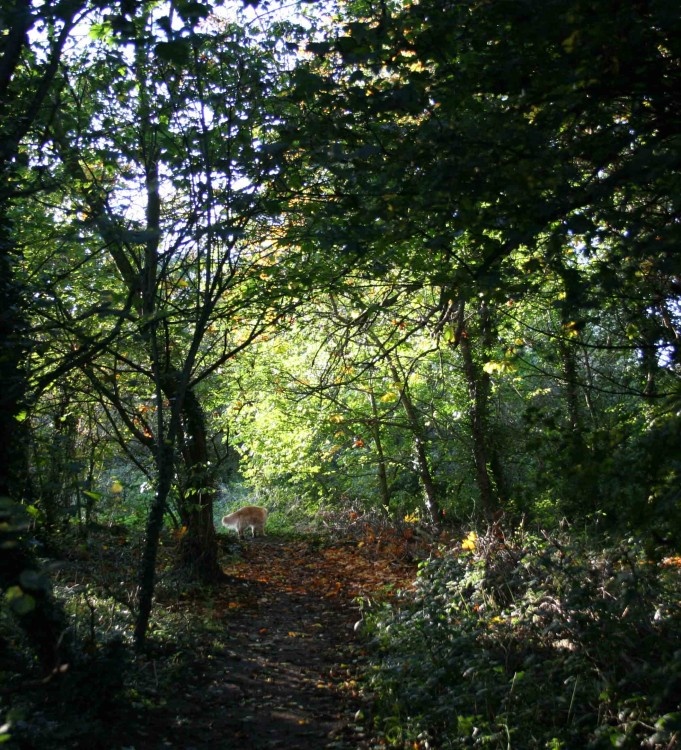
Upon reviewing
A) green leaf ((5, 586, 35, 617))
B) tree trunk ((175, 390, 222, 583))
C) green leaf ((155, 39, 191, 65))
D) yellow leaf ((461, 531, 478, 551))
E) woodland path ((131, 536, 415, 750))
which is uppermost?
green leaf ((155, 39, 191, 65))

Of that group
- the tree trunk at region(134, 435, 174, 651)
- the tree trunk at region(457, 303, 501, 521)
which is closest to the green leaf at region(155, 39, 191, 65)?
the tree trunk at region(134, 435, 174, 651)

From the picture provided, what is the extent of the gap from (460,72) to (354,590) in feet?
30.8

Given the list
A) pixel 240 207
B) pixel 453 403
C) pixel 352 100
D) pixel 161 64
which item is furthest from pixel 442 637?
pixel 453 403

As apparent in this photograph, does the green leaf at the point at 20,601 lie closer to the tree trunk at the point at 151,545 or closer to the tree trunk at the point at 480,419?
the tree trunk at the point at 151,545

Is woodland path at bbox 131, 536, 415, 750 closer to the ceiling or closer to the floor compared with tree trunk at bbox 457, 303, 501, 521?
closer to the floor

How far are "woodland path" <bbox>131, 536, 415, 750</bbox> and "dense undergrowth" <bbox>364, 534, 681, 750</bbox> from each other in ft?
1.68

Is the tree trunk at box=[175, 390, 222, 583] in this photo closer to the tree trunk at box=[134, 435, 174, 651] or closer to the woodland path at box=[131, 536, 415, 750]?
the woodland path at box=[131, 536, 415, 750]

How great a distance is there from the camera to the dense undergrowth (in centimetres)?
514

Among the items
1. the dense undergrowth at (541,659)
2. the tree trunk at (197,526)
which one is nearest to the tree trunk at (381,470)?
the tree trunk at (197,526)

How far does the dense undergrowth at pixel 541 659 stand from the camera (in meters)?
5.14

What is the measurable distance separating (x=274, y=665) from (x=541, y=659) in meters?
3.23

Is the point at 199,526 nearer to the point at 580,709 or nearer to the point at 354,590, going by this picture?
the point at 354,590

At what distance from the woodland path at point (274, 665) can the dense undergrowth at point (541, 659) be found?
A: 1.68 feet

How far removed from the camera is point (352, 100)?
14.9 feet
